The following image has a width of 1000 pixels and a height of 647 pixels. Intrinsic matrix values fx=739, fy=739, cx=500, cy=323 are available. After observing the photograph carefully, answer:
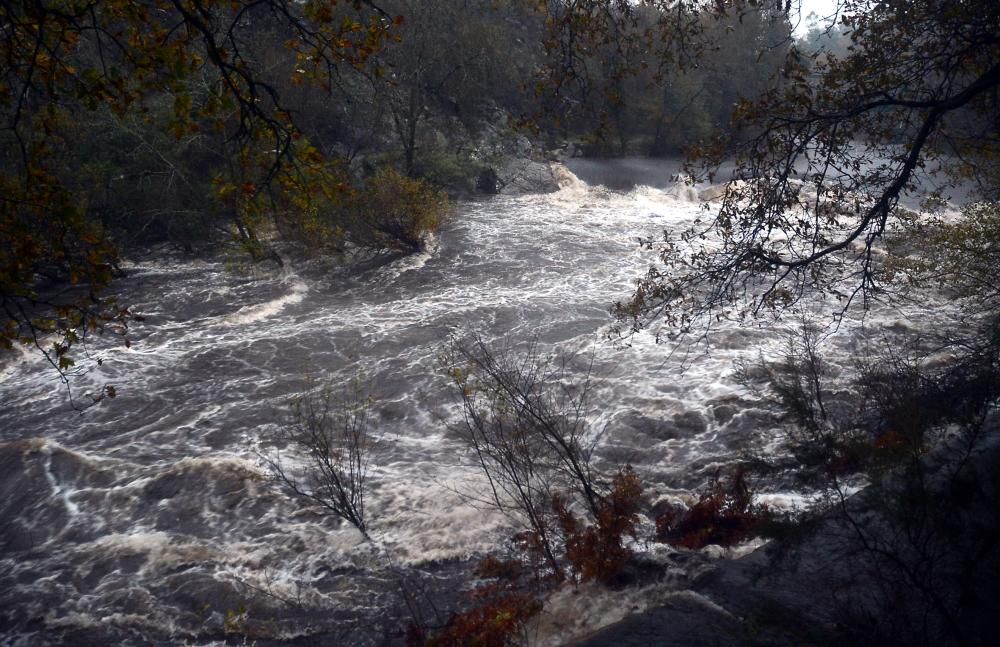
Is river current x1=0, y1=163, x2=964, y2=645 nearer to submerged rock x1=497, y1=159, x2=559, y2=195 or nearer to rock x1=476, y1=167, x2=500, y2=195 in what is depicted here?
submerged rock x1=497, y1=159, x2=559, y2=195

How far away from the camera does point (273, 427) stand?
10070 mm

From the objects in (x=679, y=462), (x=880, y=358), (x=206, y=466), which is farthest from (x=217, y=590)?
(x=880, y=358)

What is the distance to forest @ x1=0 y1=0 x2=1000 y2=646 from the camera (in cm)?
439

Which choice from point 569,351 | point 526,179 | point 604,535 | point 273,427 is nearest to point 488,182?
point 526,179

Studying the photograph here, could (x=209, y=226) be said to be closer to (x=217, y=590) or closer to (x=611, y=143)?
(x=217, y=590)

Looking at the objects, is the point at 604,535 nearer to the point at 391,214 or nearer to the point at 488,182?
the point at 391,214

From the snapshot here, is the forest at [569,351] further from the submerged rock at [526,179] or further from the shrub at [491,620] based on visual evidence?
the submerged rock at [526,179]

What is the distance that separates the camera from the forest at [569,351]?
14.4ft

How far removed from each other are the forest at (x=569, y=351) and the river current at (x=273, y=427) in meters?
0.07

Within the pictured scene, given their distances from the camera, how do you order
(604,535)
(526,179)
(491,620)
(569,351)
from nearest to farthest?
(491,620) < (604,535) < (569,351) < (526,179)

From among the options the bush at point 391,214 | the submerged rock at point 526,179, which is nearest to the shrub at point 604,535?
the bush at point 391,214

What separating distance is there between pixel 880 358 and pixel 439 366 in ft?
21.1

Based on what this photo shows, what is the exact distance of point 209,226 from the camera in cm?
1925

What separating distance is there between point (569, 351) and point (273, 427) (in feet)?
15.9
